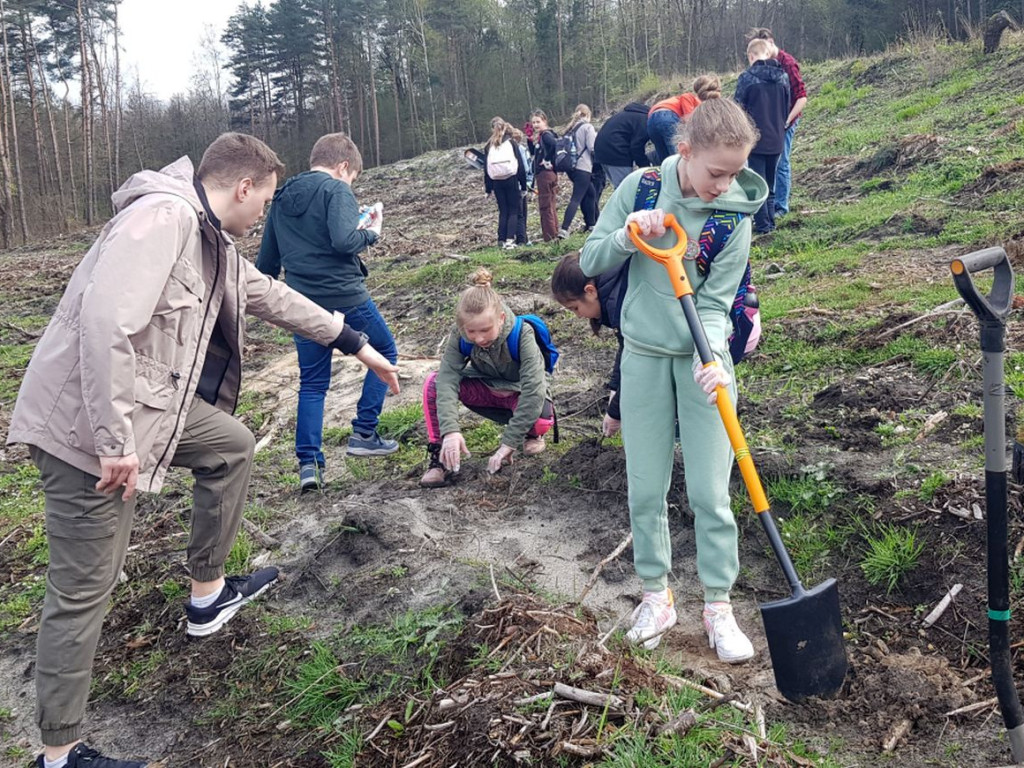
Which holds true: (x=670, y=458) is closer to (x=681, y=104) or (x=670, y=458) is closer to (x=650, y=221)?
(x=650, y=221)

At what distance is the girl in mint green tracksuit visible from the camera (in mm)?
2951

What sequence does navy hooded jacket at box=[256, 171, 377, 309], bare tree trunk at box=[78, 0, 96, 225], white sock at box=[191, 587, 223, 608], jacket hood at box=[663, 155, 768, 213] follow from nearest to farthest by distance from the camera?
jacket hood at box=[663, 155, 768, 213] < white sock at box=[191, 587, 223, 608] < navy hooded jacket at box=[256, 171, 377, 309] < bare tree trunk at box=[78, 0, 96, 225]

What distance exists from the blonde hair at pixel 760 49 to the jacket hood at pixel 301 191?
16.2ft

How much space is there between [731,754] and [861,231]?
770cm

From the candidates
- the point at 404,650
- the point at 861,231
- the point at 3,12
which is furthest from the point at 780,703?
the point at 3,12

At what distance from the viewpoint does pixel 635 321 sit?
3.09 metres

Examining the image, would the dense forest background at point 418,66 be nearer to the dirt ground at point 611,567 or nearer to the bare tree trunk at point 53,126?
the bare tree trunk at point 53,126

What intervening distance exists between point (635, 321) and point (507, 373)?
2112 millimetres

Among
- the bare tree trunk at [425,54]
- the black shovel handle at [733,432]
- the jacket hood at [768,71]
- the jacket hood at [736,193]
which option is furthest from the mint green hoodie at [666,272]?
the bare tree trunk at [425,54]

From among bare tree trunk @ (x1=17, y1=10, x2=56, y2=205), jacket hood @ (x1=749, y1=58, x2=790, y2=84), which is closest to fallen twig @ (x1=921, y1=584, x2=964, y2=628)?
jacket hood @ (x1=749, y1=58, x2=790, y2=84)

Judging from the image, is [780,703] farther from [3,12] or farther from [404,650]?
[3,12]

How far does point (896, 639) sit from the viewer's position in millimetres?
3123

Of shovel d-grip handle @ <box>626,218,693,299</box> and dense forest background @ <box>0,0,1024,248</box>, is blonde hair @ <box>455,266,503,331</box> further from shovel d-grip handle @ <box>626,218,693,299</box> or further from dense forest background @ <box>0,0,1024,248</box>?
dense forest background @ <box>0,0,1024,248</box>

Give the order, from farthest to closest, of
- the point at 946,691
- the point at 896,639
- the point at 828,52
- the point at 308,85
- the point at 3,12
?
the point at 308,85 < the point at 828,52 < the point at 3,12 < the point at 896,639 < the point at 946,691
